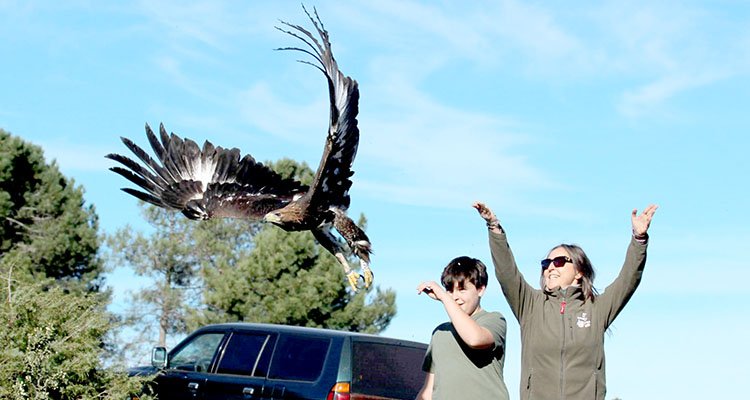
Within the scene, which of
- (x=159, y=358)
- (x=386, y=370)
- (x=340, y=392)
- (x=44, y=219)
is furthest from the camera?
(x=44, y=219)

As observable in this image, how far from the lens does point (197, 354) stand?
1016 cm

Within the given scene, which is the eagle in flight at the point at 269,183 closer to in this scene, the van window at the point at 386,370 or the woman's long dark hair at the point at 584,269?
the van window at the point at 386,370

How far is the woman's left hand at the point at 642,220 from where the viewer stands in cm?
441

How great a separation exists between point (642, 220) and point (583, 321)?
49 cm

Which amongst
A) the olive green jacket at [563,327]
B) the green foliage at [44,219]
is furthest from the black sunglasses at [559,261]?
the green foliage at [44,219]

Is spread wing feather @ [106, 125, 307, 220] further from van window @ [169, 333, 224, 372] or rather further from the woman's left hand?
the woman's left hand

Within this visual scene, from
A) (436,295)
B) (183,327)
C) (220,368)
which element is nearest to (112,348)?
(220,368)

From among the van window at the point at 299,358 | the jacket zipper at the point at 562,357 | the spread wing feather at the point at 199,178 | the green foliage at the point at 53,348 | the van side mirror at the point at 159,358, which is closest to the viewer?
the jacket zipper at the point at 562,357

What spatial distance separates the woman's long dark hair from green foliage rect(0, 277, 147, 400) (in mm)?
4763

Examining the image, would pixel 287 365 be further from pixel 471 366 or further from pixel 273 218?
pixel 471 366

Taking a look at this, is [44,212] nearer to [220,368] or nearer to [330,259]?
[330,259]

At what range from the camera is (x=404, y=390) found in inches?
350

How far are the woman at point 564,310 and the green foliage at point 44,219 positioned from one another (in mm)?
25705

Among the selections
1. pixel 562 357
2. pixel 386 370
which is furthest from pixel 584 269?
pixel 386 370
